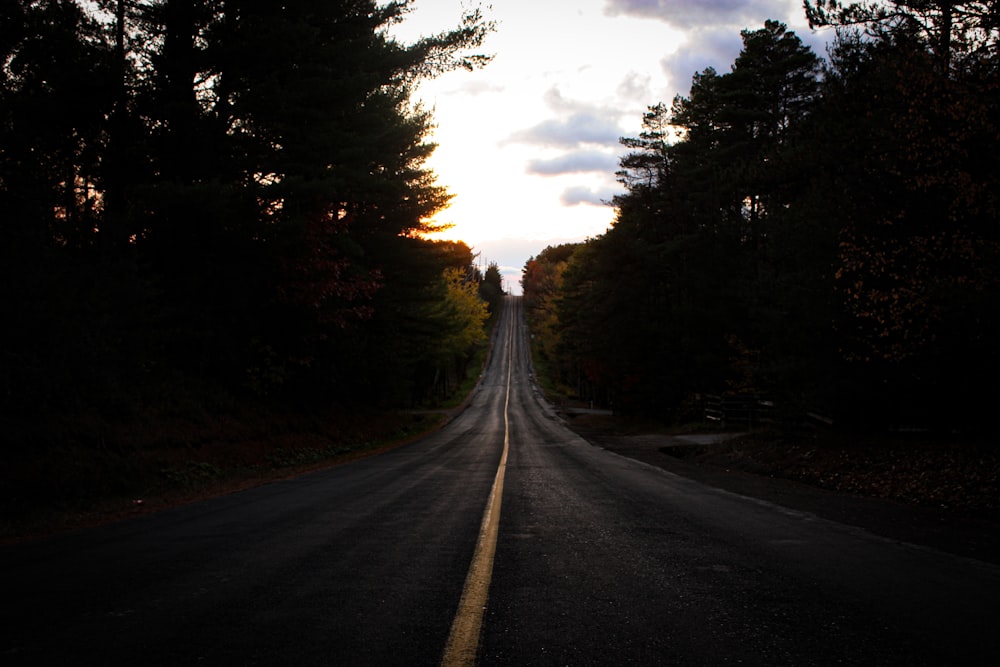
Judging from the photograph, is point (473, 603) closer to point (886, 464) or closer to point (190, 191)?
point (886, 464)

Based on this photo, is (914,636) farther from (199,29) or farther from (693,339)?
(693,339)

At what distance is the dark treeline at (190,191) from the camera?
38.3 feet

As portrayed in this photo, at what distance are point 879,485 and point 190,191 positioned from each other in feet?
56.2

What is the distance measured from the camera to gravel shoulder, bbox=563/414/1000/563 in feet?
22.5

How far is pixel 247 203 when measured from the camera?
59.5ft

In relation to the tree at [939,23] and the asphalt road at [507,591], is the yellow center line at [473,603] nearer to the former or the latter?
the asphalt road at [507,591]

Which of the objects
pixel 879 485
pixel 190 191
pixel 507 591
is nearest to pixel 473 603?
pixel 507 591

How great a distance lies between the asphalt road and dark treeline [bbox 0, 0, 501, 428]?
6.27 metres

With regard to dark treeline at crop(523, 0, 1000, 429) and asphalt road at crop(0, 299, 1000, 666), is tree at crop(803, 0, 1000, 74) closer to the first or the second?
dark treeline at crop(523, 0, 1000, 429)

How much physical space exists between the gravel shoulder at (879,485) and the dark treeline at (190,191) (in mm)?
12299

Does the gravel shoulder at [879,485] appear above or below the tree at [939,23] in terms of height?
below

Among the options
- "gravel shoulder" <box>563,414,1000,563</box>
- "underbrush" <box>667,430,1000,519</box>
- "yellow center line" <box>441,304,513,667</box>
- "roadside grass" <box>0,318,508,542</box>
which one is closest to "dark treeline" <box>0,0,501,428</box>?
"roadside grass" <box>0,318,508,542</box>

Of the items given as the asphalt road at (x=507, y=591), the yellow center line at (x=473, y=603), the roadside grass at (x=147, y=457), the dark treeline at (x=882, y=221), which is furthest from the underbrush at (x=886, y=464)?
the roadside grass at (x=147, y=457)

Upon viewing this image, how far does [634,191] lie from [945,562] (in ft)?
110
